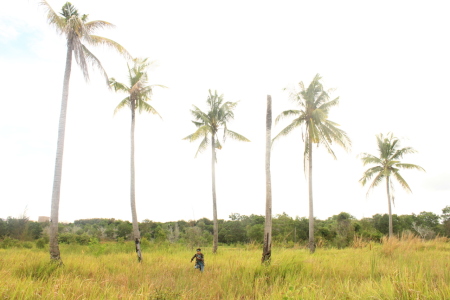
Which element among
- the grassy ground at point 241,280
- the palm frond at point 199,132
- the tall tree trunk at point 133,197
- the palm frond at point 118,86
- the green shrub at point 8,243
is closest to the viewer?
the grassy ground at point 241,280

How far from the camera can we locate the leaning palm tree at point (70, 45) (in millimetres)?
11352

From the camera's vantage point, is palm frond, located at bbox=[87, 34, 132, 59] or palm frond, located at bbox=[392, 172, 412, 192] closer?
palm frond, located at bbox=[87, 34, 132, 59]

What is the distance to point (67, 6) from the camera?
12750 millimetres

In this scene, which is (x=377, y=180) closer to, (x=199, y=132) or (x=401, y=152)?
(x=401, y=152)

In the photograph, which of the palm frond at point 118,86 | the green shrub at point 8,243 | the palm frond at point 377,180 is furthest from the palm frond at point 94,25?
the palm frond at point 377,180

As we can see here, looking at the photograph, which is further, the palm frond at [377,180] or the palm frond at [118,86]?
the palm frond at [377,180]

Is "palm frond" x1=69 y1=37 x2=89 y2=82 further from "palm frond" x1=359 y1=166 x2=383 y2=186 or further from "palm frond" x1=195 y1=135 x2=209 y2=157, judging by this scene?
"palm frond" x1=359 y1=166 x2=383 y2=186

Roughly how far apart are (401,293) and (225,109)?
17963mm

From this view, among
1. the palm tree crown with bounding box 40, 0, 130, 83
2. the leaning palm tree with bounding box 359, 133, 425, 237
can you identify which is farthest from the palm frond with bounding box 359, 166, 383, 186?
the palm tree crown with bounding box 40, 0, 130, 83

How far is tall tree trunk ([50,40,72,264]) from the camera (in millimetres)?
10727

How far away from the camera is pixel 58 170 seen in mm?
11484

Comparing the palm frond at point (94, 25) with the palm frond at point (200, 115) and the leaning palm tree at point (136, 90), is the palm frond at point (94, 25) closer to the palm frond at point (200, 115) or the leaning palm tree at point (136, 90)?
the leaning palm tree at point (136, 90)

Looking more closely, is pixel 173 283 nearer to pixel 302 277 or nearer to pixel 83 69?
pixel 302 277

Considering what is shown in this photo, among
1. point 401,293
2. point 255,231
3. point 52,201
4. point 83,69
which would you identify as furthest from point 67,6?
point 255,231
